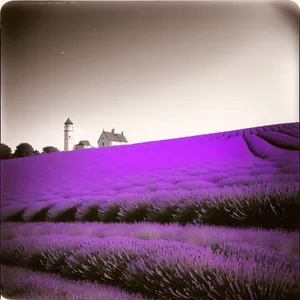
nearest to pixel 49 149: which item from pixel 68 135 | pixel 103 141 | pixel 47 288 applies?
pixel 68 135

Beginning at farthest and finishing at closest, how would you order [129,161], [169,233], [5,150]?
1. [5,150]
2. [129,161]
3. [169,233]

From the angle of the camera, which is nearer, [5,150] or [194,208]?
[194,208]

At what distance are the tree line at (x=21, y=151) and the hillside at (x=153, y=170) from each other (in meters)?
0.04

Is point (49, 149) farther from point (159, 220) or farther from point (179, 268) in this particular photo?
point (179, 268)

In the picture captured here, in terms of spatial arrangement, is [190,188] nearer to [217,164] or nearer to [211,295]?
[217,164]

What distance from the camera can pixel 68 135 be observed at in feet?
9.79

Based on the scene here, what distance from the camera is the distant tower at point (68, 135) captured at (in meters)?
2.96

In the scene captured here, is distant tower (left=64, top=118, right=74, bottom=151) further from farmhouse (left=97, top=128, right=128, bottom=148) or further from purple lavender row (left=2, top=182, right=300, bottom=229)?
purple lavender row (left=2, top=182, right=300, bottom=229)

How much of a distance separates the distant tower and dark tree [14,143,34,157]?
285 millimetres

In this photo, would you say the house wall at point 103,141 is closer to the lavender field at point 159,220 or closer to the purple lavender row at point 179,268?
the lavender field at point 159,220

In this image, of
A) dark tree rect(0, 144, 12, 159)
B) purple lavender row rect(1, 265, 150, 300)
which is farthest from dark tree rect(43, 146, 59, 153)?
purple lavender row rect(1, 265, 150, 300)

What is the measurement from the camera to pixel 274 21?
2568 millimetres

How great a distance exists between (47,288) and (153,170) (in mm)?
1125

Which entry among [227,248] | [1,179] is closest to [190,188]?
[227,248]
